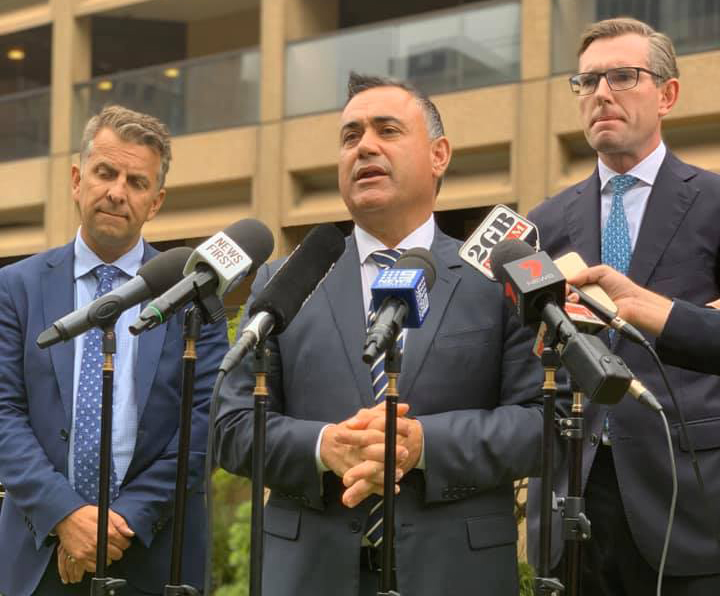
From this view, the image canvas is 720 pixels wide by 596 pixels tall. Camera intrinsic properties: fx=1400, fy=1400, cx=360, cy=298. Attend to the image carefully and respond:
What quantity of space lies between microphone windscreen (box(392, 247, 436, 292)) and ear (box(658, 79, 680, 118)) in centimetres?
112

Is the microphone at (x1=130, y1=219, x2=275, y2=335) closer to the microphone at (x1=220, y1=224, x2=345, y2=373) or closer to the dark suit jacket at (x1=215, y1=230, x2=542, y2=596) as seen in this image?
the microphone at (x1=220, y1=224, x2=345, y2=373)

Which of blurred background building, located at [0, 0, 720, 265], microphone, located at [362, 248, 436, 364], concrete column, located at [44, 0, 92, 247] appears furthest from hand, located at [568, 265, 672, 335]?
concrete column, located at [44, 0, 92, 247]

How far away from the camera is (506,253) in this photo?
122 inches

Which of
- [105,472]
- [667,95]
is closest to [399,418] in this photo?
[105,472]

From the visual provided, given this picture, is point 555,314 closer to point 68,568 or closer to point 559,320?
point 559,320

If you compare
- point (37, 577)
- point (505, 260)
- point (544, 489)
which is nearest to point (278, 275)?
point (505, 260)

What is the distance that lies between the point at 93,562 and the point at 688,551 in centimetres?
162

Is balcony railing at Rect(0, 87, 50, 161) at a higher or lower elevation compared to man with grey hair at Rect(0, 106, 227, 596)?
higher

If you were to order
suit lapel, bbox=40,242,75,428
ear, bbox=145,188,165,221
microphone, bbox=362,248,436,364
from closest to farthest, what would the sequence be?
microphone, bbox=362,248,436,364, suit lapel, bbox=40,242,75,428, ear, bbox=145,188,165,221

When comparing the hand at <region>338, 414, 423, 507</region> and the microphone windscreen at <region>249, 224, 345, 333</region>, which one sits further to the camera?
the hand at <region>338, 414, 423, 507</region>

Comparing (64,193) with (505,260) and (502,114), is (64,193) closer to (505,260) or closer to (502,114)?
(502,114)

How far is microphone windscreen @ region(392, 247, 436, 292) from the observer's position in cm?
310

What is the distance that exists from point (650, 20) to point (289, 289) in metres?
11.5

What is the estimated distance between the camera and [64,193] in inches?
737
